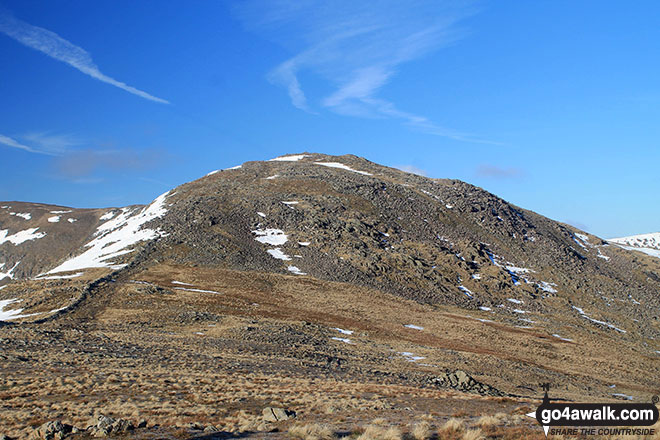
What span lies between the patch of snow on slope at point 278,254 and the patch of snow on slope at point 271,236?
8.74ft

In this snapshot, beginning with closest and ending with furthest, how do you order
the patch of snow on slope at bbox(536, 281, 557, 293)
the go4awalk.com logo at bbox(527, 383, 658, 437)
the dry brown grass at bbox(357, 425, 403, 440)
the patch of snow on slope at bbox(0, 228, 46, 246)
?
1. the dry brown grass at bbox(357, 425, 403, 440)
2. the go4awalk.com logo at bbox(527, 383, 658, 437)
3. the patch of snow on slope at bbox(536, 281, 557, 293)
4. the patch of snow on slope at bbox(0, 228, 46, 246)

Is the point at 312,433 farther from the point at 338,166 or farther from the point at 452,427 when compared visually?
the point at 338,166

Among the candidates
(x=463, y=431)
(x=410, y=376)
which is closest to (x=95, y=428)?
(x=463, y=431)

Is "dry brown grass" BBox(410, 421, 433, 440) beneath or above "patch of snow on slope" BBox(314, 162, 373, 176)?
beneath

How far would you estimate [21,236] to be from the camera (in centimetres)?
15150

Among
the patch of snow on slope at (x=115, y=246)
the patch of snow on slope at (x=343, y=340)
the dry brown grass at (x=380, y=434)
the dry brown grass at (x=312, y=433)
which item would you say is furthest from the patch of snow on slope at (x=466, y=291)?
the dry brown grass at (x=312, y=433)

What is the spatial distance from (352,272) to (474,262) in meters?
28.3

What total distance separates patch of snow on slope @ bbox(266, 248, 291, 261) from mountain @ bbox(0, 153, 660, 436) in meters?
0.40

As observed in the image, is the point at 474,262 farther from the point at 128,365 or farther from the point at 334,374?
the point at 128,365

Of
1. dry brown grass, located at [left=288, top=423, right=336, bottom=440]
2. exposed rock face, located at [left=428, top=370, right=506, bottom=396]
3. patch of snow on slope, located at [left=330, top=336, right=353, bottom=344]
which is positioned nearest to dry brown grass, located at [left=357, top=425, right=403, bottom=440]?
dry brown grass, located at [left=288, top=423, right=336, bottom=440]

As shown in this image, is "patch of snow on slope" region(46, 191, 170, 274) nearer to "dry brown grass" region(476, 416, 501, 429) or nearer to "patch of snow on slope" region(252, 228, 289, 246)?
"patch of snow on slope" region(252, 228, 289, 246)

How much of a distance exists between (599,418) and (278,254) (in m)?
67.2

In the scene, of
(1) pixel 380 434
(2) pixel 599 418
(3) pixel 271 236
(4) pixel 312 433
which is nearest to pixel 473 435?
(1) pixel 380 434

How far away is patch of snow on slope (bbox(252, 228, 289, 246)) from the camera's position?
8444cm
